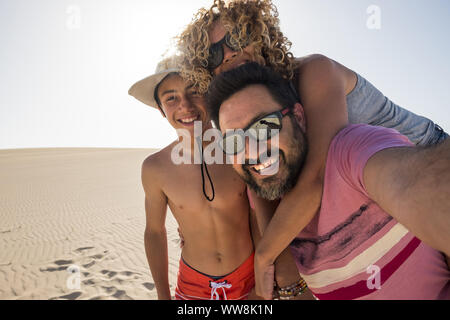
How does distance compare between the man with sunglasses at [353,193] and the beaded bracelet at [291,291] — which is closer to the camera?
the man with sunglasses at [353,193]

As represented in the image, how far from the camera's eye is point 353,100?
1.75 metres

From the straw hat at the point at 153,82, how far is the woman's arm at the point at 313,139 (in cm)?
118

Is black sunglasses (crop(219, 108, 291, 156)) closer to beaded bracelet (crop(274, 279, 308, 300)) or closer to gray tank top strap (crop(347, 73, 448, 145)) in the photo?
gray tank top strap (crop(347, 73, 448, 145))

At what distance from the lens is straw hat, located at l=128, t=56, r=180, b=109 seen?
2281 millimetres

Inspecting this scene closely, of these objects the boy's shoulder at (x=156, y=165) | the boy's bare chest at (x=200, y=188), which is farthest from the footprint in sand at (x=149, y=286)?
the boy's shoulder at (x=156, y=165)

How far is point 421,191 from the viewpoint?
74 centimetres

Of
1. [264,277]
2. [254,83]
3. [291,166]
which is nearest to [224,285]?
[264,277]

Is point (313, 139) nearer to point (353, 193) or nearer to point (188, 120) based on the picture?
point (353, 193)

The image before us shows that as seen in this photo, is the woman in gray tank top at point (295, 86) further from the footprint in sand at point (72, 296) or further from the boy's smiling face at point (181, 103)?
the footprint in sand at point (72, 296)

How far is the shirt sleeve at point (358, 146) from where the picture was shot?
1.08 metres

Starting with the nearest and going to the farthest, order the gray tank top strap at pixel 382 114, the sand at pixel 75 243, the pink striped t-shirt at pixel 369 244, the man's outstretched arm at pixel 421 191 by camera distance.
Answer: the man's outstretched arm at pixel 421 191
the pink striped t-shirt at pixel 369 244
the gray tank top strap at pixel 382 114
the sand at pixel 75 243

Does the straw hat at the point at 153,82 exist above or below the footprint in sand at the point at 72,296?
above

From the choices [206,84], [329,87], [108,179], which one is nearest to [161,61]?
[206,84]
